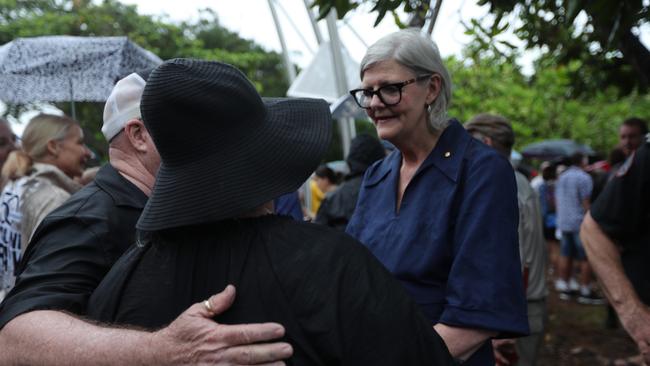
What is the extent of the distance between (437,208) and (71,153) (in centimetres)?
273

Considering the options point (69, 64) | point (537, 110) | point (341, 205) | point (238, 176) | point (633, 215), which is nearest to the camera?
point (238, 176)

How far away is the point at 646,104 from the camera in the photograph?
75.0 feet

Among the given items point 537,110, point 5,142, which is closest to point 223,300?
point 5,142

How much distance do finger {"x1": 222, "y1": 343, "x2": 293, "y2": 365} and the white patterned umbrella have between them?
3.88 m

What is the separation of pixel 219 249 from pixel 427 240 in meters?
0.92

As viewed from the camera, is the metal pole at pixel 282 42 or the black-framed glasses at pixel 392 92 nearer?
the black-framed glasses at pixel 392 92

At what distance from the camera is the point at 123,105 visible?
2205 mm

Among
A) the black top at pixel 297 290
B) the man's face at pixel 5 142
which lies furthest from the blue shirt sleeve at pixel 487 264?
the man's face at pixel 5 142

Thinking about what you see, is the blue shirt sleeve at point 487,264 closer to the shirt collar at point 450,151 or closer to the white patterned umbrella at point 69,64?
the shirt collar at point 450,151

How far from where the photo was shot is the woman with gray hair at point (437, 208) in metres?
1.92

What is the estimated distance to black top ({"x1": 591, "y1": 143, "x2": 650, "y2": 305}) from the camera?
2.59m

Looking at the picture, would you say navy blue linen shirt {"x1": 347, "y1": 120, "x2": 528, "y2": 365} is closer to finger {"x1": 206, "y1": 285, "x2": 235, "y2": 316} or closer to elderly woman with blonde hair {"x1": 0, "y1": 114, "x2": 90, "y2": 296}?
finger {"x1": 206, "y1": 285, "x2": 235, "y2": 316}

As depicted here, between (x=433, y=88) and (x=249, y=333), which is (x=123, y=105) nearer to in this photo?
(x=433, y=88)

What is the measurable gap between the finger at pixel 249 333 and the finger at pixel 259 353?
0.01 metres
